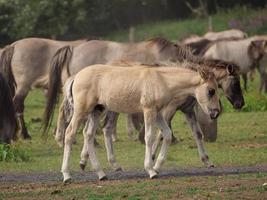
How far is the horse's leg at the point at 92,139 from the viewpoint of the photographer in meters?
14.7

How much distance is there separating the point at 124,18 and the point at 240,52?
2817 centimetres

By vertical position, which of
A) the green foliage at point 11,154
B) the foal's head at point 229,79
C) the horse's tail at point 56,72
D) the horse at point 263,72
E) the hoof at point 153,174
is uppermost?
the hoof at point 153,174

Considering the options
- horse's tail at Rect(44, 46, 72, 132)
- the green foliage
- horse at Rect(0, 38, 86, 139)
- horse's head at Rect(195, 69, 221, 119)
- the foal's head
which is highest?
horse's head at Rect(195, 69, 221, 119)

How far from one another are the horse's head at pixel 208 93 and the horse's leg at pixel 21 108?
8591 millimetres

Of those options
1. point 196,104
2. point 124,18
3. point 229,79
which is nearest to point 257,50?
point 229,79

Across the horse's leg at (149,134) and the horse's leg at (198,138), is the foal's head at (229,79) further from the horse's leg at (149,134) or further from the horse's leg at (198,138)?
the horse's leg at (149,134)

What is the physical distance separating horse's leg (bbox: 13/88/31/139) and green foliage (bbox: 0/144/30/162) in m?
4.51

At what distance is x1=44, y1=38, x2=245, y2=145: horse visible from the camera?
21812mm

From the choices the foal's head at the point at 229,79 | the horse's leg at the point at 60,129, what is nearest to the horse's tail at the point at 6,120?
the horse's leg at the point at 60,129

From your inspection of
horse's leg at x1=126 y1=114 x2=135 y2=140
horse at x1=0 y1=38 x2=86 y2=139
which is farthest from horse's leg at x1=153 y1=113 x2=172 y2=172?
horse at x1=0 y1=38 x2=86 y2=139

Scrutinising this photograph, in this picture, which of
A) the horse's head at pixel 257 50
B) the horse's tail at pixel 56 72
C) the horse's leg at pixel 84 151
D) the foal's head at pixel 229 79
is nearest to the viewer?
the horse's leg at pixel 84 151

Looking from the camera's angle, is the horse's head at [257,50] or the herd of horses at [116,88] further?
the horse's head at [257,50]

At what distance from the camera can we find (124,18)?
201 feet

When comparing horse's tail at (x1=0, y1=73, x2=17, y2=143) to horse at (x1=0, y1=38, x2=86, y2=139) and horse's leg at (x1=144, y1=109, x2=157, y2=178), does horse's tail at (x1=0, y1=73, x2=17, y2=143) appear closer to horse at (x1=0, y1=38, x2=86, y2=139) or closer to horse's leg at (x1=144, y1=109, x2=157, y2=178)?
horse at (x1=0, y1=38, x2=86, y2=139)
